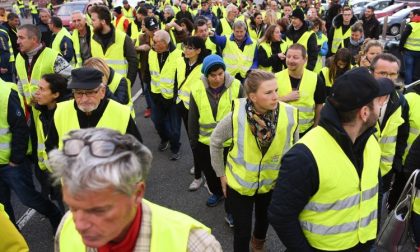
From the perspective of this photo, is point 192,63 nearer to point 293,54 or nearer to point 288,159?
point 293,54

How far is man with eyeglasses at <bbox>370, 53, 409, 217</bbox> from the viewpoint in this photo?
128 inches

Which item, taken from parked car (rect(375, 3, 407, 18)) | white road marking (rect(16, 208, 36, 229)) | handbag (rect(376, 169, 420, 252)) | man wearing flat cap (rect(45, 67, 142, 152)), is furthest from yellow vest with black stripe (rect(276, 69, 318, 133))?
parked car (rect(375, 3, 407, 18))

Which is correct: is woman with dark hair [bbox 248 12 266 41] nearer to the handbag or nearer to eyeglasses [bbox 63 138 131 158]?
the handbag

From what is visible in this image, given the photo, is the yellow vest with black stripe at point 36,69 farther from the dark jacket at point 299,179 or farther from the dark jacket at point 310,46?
the dark jacket at point 310,46

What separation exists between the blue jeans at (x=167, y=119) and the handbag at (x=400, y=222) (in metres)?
3.45

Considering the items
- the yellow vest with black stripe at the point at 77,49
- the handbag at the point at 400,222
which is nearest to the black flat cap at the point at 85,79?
the handbag at the point at 400,222

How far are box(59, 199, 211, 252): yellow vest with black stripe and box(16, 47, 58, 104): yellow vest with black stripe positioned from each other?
3.49 meters

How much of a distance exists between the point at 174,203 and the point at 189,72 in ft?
5.49

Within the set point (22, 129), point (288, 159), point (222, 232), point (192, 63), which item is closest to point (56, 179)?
point (288, 159)

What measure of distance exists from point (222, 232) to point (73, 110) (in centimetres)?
202

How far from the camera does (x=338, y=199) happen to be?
6.98ft

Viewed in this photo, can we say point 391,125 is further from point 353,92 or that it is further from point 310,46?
point 310,46

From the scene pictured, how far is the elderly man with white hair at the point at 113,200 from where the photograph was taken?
127 cm

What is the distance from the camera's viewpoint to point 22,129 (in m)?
3.67
